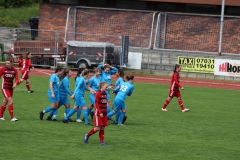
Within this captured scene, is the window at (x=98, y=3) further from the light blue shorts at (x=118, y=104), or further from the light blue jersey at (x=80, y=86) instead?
the light blue shorts at (x=118, y=104)

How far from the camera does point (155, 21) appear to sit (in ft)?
138

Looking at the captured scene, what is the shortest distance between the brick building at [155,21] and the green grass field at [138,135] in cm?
1609

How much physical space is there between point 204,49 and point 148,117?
21033mm

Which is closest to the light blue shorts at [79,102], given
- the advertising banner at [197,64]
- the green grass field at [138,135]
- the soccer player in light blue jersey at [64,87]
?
the soccer player in light blue jersey at [64,87]

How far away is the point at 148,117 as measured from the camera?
20.8 meters

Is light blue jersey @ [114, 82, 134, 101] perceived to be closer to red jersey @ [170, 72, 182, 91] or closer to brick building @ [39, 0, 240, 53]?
red jersey @ [170, 72, 182, 91]

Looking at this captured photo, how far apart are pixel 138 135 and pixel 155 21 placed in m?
26.0

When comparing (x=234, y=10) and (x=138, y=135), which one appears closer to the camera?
(x=138, y=135)

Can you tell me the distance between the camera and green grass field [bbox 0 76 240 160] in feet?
46.3

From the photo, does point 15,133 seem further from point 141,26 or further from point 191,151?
point 141,26

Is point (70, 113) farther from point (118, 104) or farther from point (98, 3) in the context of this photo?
point (98, 3)

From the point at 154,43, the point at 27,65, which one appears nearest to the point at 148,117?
the point at 27,65

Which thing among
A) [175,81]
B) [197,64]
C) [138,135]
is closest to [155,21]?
[197,64]

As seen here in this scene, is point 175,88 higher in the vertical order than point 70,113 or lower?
higher
